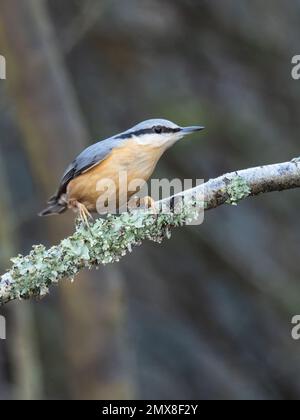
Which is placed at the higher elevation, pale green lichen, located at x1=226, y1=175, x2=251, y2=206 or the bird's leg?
the bird's leg

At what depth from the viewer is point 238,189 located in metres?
3.74

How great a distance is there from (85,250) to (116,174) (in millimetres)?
1013

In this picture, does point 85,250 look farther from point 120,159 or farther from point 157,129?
point 157,129

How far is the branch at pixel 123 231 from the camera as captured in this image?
12.1 ft

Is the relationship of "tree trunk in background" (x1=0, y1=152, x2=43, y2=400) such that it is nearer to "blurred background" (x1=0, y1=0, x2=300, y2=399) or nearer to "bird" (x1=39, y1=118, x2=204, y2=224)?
"blurred background" (x1=0, y1=0, x2=300, y2=399)

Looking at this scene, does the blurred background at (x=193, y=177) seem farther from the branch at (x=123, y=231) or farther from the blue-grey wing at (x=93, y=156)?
the branch at (x=123, y=231)

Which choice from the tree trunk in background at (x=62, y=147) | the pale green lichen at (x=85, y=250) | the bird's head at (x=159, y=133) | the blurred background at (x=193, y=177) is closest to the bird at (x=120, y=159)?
the bird's head at (x=159, y=133)

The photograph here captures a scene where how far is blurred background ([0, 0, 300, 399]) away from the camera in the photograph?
7.83m

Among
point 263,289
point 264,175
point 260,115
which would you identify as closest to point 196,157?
point 260,115

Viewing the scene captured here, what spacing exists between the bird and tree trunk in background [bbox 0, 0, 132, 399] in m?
2.07

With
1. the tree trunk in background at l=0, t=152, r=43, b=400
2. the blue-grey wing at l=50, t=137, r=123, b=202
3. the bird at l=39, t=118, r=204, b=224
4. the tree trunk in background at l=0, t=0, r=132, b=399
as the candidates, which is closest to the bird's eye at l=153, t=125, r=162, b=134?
the bird at l=39, t=118, r=204, b=224

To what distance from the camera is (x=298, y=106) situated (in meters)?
8.35

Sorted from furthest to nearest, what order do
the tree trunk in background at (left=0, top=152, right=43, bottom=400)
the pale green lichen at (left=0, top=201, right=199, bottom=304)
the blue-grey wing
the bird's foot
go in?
1. the tree trunk in background at (left=0, top=152, right=43, bottom=400)
2. the blue-grey wing
3. the bird's foot
4. the pale green lichen at (left=0, top=201, right=199, bottom=304)
